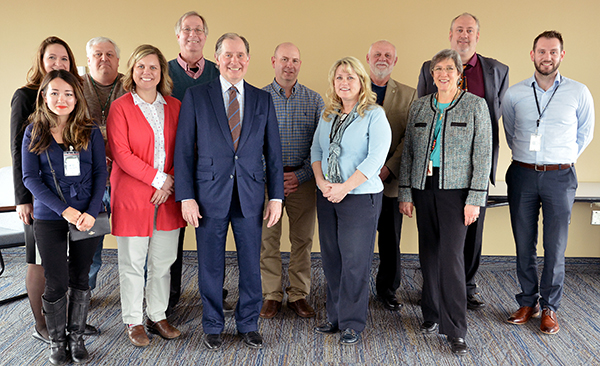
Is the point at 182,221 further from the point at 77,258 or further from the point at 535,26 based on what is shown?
the point at 535,26

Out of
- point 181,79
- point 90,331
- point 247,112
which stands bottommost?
point 90,331


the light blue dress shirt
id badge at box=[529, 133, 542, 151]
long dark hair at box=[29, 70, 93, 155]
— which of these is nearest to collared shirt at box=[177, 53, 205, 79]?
long dark hair at box=[29, 70, 93, 155]

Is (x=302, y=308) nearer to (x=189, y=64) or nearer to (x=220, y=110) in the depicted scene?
(x=220, y=110)

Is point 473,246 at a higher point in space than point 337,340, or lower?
higher

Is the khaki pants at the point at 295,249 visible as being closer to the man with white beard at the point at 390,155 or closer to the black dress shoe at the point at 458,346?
the man with white beard at the point at 390,155

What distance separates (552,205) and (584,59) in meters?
1.75

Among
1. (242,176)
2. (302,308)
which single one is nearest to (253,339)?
(302,308)

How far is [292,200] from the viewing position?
3.08 metres

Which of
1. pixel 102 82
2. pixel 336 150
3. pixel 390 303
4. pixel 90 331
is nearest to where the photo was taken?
pixel 336 150

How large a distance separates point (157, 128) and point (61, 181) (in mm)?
575

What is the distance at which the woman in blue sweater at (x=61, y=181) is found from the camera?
7.41 ft

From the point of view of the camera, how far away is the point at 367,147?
2.51 m

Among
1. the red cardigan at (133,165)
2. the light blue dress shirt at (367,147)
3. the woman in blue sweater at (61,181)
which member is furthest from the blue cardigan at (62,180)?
the light blue dress shirt at (367,147)

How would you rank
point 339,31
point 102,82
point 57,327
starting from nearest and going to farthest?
Result: 1. point 57,327
2. point 102,82
3. point 339,31
